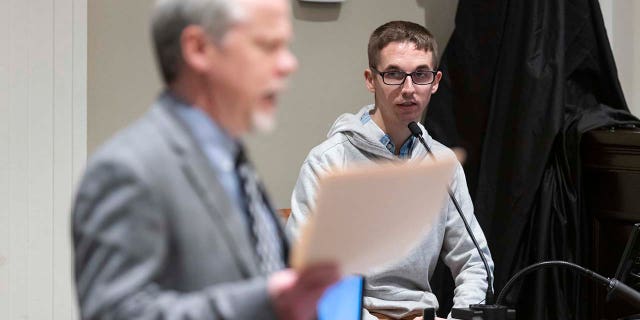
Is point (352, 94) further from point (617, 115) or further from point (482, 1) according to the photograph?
point (617, 115)

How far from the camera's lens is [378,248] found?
101 centimetres

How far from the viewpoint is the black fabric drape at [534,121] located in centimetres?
332

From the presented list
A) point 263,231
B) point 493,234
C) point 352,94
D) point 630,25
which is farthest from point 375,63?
point 263,231

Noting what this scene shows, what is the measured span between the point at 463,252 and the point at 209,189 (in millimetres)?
1847

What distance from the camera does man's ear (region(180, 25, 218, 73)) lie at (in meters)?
1.00

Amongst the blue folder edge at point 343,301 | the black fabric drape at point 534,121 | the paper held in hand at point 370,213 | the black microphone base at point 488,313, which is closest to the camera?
the paper held in hand at point 370,213

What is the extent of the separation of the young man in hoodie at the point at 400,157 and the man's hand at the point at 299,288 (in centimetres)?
167

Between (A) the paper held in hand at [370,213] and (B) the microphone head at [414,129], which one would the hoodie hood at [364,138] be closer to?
(B) the microphone head at [414,129]

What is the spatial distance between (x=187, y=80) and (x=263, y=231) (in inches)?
7.0

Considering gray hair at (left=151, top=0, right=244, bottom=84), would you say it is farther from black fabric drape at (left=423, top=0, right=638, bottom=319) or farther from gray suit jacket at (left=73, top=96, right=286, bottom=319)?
black fabric drape at (left=423, top=0, right=638, bottom=319)

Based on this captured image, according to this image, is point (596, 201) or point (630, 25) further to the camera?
point (630, 25)

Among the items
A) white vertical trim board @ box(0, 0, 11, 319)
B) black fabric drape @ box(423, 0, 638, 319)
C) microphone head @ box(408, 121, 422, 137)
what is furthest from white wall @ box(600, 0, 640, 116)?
white vertical trim board @ box(0, 0, 11, 319)

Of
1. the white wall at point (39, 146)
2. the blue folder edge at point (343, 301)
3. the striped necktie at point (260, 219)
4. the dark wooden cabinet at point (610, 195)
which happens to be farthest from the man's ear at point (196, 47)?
the dark wooden cabinet at point (610, 195)

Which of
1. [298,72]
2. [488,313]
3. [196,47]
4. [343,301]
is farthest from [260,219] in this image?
[298,72]
